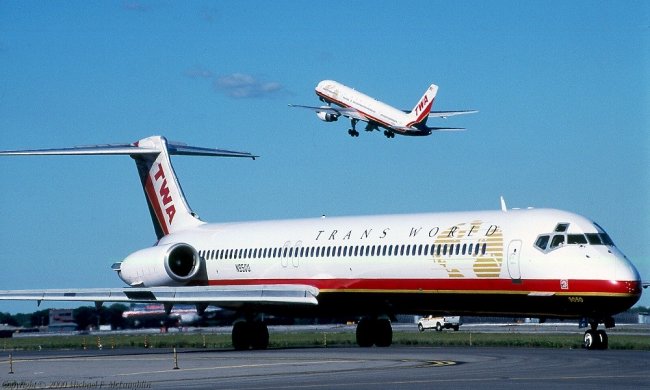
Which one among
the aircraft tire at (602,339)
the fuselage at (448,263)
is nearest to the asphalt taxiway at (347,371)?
the aircraft tire at (602,339)

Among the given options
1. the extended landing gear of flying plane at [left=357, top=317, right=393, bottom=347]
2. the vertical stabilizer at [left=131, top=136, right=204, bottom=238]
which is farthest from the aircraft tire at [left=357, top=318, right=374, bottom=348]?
the vertical stabilizer at [left=131, top=136, right=204, bottom=238]

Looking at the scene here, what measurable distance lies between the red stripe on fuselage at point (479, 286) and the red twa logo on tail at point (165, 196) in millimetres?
7927

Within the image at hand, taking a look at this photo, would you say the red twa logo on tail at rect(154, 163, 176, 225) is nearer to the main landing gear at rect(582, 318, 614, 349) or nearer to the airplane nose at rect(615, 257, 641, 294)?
the main landing gear at rect(582, 318, 614, 349)

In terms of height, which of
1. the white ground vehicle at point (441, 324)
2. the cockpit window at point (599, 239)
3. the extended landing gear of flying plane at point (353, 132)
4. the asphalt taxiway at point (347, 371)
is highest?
the extended landing gear of flying plane at point (353, 132)

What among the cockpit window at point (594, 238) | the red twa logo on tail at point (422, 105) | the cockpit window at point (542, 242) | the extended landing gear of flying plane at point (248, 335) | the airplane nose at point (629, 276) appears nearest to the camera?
the airplane nose at point (629, 276)

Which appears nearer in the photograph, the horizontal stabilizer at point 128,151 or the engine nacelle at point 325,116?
the horizontal stabilizer at point 128,151

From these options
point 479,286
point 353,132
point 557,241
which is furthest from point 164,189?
point 353,132

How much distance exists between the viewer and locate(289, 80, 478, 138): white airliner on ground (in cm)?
7906

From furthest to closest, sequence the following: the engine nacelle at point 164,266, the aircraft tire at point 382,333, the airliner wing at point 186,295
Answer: the engine nacelle at point 164,266 → the aircraft tire at point 382,333 → the airliner wing at point 186,295

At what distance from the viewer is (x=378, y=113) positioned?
83.8m

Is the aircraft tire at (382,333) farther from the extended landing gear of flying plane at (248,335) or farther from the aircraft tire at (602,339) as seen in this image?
the aircraft tire at (602,339)

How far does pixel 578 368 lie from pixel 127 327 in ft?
174

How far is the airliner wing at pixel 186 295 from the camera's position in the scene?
37.6 meters

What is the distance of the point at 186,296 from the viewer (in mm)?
38031
